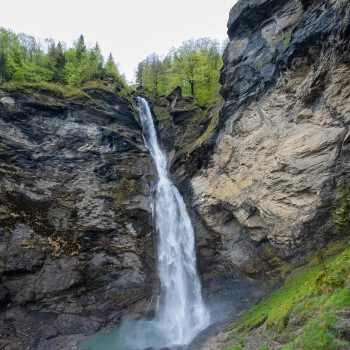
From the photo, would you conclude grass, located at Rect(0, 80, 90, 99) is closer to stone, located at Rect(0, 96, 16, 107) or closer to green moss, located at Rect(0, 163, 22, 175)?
stone, located at Rect(0, 96, 16, 107)

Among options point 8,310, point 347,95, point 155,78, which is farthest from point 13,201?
point 155,78

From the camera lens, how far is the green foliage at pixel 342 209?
14.4 m

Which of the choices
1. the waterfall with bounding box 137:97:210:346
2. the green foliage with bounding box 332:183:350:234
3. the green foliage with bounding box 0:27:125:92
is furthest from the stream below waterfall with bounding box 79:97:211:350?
the green foliage with bounding box 0:27:125:92

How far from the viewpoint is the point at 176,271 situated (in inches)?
905

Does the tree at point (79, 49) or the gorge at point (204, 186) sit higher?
the tree at point (79, 49)

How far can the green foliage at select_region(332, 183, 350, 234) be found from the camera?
14359 mm

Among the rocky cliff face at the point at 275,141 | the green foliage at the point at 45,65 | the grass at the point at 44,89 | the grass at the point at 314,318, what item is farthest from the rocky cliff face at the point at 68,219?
the grass at the point at 314,318

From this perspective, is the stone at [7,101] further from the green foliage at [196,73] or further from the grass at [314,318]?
the grass at [314,318]

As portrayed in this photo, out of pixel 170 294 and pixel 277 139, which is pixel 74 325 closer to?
pixel 170 294

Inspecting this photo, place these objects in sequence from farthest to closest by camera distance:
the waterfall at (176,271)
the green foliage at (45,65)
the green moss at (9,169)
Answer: the green foliage at (45,65) < the green moss at (9,169) < the waterfall at (176,271)

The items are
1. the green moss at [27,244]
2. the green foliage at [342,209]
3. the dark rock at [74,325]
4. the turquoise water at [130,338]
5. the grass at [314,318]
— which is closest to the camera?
the grass at [314,318]

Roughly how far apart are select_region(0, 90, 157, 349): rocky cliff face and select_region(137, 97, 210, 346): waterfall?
1.17 metres

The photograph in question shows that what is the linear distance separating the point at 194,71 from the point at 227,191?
19315 millimetres

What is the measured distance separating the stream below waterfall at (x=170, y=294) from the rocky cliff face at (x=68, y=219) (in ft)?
3.71
